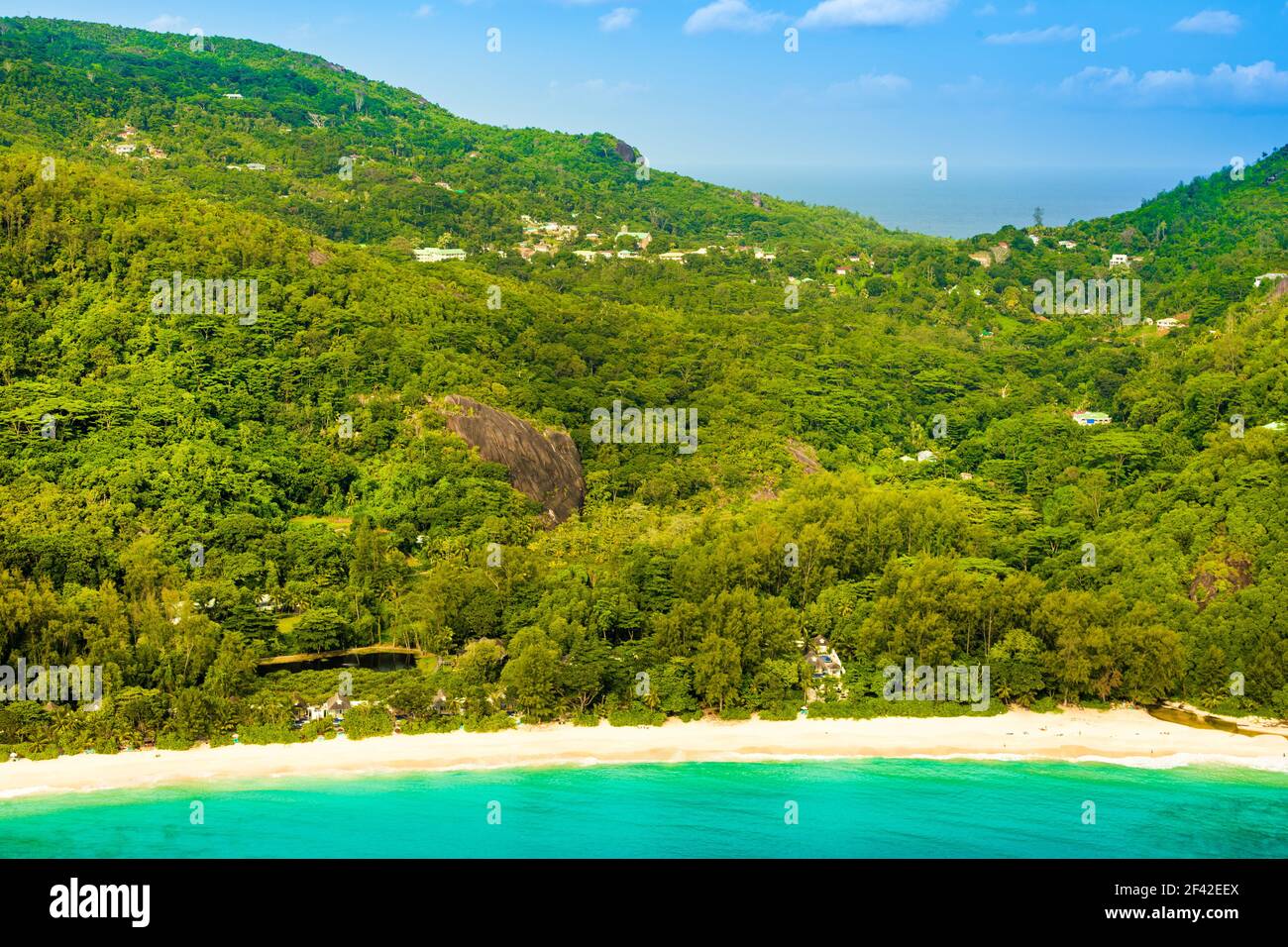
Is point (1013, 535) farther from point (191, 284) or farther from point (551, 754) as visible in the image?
point (191, 284)

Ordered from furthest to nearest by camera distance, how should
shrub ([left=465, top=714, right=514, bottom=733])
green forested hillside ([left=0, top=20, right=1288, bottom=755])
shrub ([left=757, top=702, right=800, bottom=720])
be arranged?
green forested hillside ([left=0, top=20, right=1288, bottom=755]), shrub ([left=757, top=702, right=800, bottom=720]), shrub ([left=465, top=714, right=514, bottom=733])

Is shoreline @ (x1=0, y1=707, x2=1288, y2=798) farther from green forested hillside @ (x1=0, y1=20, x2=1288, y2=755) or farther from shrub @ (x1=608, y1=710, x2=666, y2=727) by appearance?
green forested hillside @ (x1=0, y1=20, x2=1288, y2=755)

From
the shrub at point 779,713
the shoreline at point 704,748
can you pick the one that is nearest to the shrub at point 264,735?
the shoreline at point 704,748

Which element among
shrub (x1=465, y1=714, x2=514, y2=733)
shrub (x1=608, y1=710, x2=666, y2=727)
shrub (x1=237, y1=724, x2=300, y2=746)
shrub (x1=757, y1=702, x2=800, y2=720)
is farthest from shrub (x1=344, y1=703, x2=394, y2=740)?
shrub (x1=757, y1=702, x2=800, y2=720)

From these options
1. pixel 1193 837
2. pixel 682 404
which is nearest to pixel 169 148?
pixel 682 404

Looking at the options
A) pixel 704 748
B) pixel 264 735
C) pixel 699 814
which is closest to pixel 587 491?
pixel 704 748

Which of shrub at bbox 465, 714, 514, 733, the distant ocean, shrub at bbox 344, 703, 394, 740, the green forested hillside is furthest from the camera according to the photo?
the green forested hillside
